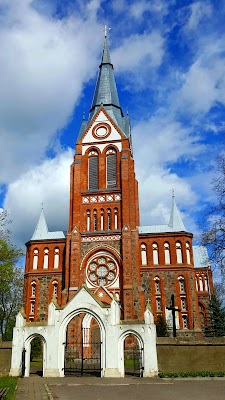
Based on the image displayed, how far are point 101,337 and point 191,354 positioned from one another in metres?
5.61

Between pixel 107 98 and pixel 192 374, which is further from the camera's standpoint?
pixel 107 98

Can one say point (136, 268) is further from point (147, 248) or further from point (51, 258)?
point (51, 258)

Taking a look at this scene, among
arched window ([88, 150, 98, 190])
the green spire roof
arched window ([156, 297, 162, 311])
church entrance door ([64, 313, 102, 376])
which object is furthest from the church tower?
arched window ([156, 297, 162, 311])

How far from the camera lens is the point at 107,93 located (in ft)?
166

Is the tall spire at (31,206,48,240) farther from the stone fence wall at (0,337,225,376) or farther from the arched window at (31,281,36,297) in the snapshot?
the stone fence wall at (0,337,225,376)

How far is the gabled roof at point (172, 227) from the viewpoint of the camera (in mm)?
43656

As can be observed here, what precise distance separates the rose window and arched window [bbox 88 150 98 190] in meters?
8.72

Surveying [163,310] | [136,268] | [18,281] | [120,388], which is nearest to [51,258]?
[18,281]

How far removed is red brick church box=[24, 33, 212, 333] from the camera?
39250mm

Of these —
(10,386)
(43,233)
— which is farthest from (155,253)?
Result: (10,386)

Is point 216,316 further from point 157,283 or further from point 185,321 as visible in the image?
point 157,283

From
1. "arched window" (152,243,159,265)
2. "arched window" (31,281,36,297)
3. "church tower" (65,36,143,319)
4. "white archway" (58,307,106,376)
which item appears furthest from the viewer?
"arched window" (31,281,36,297)

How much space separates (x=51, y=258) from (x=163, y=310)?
13.9 m

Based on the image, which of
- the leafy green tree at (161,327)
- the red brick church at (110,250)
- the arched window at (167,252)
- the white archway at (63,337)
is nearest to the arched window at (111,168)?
the red brick church at (110,250)
